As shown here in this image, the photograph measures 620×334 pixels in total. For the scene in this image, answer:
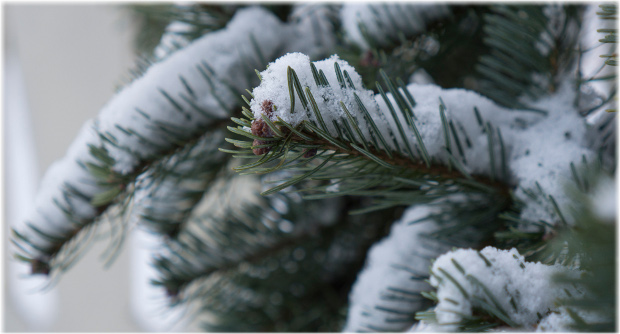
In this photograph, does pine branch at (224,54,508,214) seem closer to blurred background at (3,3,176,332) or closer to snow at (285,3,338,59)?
snow at (285,3,338,59)

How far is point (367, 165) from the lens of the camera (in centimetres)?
16

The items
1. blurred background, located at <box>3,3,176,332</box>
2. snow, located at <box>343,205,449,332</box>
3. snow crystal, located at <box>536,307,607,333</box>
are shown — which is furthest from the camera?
blurred background, located at <box>3,3,176,332</box>

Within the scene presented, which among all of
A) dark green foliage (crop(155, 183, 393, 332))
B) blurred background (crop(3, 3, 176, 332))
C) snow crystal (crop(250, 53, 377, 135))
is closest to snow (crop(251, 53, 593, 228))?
snow crystal (crop(250, 53, 377, 135))

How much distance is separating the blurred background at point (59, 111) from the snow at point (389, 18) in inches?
37.1

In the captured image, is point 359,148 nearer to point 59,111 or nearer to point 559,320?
point 559,320

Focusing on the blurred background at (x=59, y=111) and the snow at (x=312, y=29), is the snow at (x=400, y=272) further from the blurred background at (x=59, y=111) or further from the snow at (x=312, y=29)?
the blurred background at (x=59, y=111)

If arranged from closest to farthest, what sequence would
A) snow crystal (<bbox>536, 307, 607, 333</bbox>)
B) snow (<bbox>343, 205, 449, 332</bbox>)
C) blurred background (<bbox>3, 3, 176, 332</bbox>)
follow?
snow crystal (<bbox>536, 307, 607, 333</bbox>)
snow (<bbox>343, 205, 449, 332</bbox>)
blurred background (<bbox>3, 3, 176, 332</bbox>)

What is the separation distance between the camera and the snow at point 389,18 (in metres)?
0.22

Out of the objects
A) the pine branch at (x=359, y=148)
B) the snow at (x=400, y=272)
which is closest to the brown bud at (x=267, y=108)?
the pine branch at (x=359, y=148)

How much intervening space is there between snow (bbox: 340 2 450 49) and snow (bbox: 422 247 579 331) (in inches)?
5.5

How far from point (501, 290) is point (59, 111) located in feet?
3.96

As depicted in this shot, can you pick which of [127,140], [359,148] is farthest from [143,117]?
[359,148]

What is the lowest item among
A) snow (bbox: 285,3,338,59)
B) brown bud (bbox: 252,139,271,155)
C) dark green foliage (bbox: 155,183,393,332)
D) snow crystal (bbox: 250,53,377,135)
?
dark green foliage (bbox: 155,183,393,332)

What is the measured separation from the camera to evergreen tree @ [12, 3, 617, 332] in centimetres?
12
